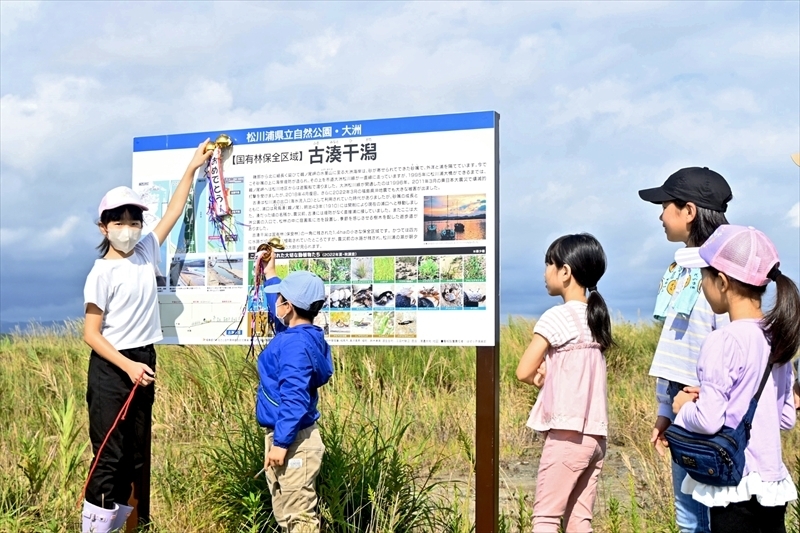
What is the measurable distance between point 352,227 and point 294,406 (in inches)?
45.5

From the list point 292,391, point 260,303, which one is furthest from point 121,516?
point 292,391

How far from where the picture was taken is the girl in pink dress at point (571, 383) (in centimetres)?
360

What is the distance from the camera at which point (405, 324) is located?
4.51m

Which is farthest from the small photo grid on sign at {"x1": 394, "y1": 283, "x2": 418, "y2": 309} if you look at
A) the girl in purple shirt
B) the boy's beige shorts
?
the girl in purple shirt

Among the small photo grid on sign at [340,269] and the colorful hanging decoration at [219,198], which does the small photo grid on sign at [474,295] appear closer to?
the small photo grid on sign at [340,269]

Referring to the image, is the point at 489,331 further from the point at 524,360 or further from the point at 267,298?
the point at 267,298

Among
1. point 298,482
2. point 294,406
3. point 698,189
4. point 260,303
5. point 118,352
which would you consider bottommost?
point 298,482

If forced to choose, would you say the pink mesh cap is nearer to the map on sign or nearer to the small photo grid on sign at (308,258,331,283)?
the map on sign

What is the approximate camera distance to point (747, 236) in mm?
3143

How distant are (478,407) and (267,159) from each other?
192cm

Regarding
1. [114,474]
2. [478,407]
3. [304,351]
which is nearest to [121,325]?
[114,474]

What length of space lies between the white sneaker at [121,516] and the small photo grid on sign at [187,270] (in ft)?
4.32

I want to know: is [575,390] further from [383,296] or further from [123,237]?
[123,237]

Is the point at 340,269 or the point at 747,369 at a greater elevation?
the point at 340,269
